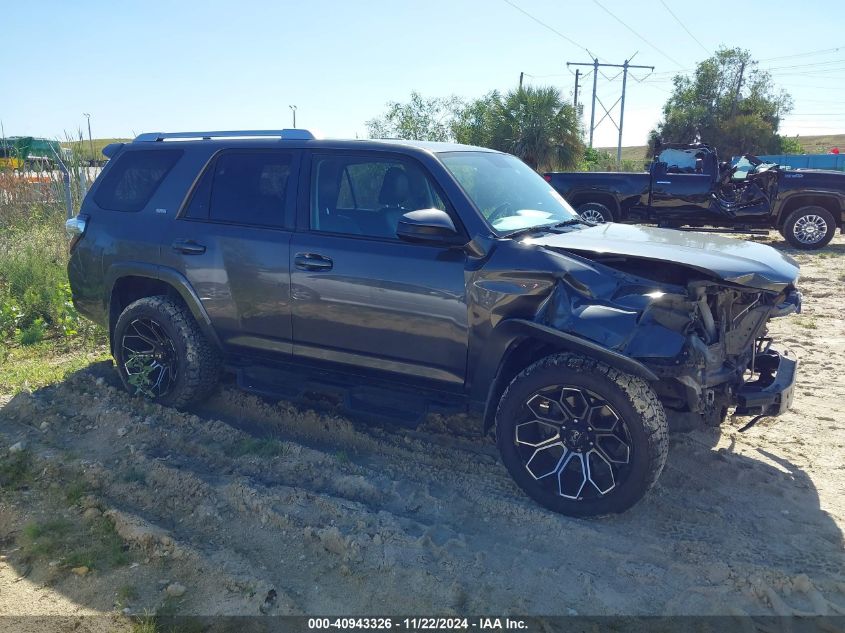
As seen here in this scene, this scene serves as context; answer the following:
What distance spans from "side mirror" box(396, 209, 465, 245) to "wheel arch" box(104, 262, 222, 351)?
1767 millimetres

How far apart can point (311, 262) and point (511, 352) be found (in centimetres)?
139

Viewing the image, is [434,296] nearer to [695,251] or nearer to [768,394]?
[695,251]

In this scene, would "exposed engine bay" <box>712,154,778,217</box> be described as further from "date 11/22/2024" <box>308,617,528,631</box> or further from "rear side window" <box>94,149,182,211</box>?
"date 11/22/2024" <box>308,617,528,631</box>

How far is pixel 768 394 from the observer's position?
3879 millimetres

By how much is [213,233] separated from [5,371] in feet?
9.57

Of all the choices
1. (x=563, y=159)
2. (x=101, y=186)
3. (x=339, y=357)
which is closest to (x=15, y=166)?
(x=101, y=186)

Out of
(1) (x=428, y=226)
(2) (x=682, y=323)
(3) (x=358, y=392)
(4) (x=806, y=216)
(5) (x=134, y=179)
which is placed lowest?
(3) (x=358, y=392)

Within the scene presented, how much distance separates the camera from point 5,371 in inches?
245

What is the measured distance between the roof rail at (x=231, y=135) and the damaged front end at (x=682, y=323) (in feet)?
6.75

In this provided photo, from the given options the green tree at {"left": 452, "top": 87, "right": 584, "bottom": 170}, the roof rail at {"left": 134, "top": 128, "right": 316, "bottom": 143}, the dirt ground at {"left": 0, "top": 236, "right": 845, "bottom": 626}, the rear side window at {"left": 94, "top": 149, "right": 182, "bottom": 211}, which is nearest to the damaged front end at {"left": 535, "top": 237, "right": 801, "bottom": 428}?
the dirt ground at {"left": 0, "top": 236, "right": 845, "bottom": 626}

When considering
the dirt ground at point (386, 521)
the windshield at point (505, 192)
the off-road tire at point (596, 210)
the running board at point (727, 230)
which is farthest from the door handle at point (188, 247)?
the off-road tire at point (596, 210)

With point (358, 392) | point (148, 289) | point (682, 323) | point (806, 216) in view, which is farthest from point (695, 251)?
point (806, 216)

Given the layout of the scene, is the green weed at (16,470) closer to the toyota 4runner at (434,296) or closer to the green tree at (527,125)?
the toyota 4runner at (434,296)

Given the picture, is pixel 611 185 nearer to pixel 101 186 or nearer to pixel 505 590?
pixel 101 186
